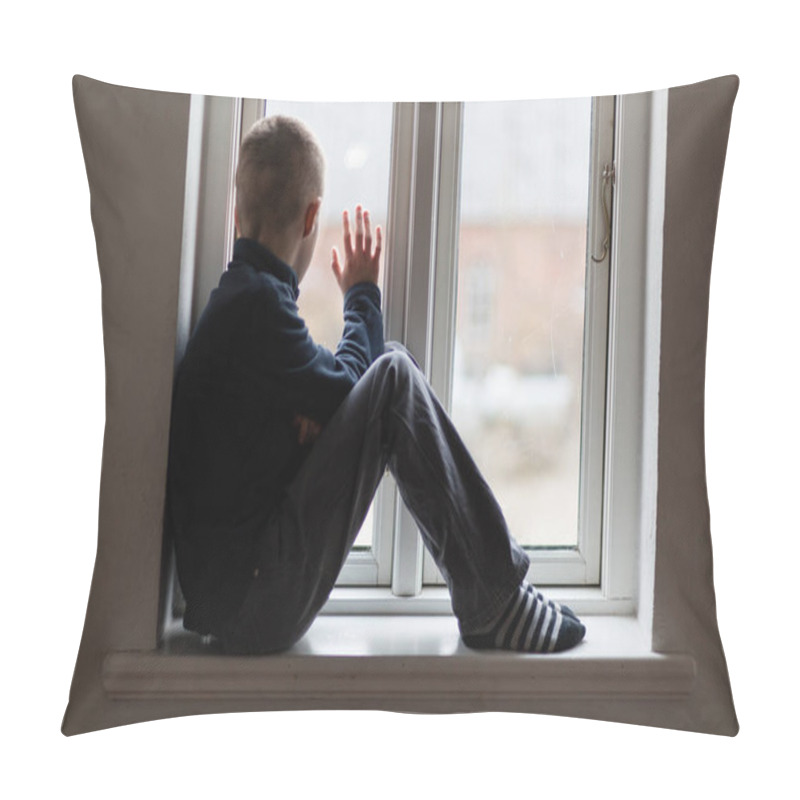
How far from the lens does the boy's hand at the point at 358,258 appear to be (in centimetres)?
134

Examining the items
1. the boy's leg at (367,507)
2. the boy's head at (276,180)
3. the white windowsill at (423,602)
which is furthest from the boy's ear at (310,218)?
the white windowsill at (423,602)

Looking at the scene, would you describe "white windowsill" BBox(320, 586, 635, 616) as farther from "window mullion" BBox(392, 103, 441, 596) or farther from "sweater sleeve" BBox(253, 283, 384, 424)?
"sweater sleeve" BBox(253, 283, 384, 424)

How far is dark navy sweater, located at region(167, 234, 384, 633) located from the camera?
1286mm

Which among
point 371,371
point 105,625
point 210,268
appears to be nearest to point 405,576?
point 371,371

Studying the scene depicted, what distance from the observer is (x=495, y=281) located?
137 centimetres

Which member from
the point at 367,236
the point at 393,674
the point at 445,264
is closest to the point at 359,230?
the point at 367,236

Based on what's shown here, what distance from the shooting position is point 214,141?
134 centimetres

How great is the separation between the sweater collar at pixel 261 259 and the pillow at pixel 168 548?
3.1 inches

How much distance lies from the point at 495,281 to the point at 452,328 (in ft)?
0.31

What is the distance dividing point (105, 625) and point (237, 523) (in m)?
0.23

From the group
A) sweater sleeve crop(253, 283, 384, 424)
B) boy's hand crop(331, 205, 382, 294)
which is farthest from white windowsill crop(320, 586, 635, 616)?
boy's hand crop(331, 205, 382, 294)

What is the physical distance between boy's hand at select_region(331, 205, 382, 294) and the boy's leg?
Result: 0.40ft

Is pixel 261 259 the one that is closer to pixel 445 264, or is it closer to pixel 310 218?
pixel 310 218

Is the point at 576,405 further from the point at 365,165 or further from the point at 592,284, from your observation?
the point at 365,165
